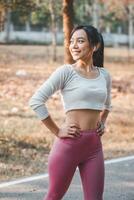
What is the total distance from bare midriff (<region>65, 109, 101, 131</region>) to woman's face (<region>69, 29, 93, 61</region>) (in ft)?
1.20

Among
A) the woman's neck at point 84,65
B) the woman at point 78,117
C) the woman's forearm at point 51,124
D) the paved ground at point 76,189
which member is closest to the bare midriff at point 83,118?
the woman at point 78,117

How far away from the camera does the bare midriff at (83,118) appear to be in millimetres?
4105

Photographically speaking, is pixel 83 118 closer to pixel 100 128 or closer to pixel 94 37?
pixel 100 128

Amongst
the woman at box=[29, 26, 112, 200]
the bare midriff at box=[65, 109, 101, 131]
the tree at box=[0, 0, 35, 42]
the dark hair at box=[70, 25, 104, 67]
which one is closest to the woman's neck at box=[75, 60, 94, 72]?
the woman at box=[29, 26, 112, 200]

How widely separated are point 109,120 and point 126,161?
10.6 ft

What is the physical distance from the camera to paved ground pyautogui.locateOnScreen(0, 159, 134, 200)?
615cm

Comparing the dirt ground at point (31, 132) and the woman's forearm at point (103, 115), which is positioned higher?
the woman's forearm at point (103, 115)

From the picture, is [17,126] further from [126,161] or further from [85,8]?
[85,8]

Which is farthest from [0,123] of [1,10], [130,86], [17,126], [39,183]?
[130,86]

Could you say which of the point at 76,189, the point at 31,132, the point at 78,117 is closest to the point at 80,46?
the point at 78,117

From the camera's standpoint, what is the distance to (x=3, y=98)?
14094 mm

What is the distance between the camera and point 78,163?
13.6 ft

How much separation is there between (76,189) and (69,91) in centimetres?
254

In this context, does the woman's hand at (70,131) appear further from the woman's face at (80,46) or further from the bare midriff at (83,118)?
the woman's face at (80,46)
